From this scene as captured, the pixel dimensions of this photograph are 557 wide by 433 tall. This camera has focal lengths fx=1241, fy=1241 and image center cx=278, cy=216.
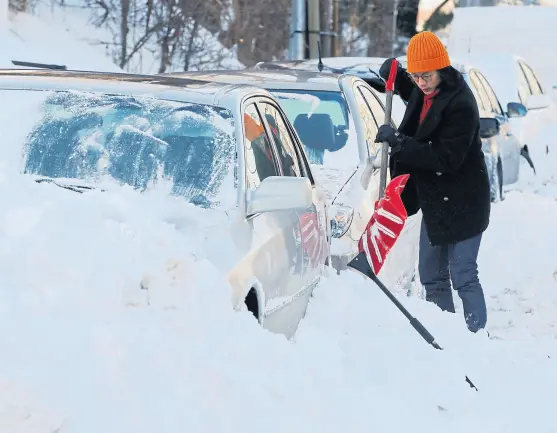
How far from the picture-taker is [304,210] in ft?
18.2

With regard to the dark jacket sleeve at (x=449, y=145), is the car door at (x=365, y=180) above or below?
below

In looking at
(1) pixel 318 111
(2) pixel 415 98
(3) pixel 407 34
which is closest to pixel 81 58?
(1) pixel 318 111

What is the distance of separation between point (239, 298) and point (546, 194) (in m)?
11.6

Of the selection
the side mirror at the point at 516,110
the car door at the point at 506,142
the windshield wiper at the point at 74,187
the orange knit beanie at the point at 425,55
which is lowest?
the car door at the point at 506,142

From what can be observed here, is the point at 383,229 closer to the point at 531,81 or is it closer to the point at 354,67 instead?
the point at 354,67

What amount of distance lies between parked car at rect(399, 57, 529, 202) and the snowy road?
7.31m

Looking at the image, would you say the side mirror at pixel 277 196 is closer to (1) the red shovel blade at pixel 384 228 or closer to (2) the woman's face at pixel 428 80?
(1) the red shovel blade at pixel 384 228

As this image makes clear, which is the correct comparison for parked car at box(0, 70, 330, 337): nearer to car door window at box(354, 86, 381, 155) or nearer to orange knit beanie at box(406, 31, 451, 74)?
orange knit beanie at box(406, 31, 451, 74)

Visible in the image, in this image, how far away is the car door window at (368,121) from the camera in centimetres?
811

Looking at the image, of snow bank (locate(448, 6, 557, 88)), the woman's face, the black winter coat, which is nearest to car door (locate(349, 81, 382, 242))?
the black winter coat

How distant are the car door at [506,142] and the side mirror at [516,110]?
146mm

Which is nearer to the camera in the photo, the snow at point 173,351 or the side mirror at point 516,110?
the snow at point 173,351

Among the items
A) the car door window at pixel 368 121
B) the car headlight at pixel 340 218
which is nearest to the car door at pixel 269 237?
the car headlight at pixel 340 218

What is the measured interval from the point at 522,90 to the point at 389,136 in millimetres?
11485
